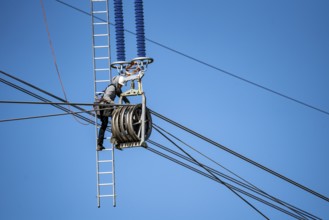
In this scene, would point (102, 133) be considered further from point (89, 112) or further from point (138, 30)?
point (138, 30)

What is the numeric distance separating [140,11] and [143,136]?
384 centimetres

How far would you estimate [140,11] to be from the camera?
90.6ft

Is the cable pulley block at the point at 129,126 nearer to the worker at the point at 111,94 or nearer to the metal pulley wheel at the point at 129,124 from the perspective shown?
the metal pulley wheel at the point at 129,124

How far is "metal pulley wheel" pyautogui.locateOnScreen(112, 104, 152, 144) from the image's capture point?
27.5 metres

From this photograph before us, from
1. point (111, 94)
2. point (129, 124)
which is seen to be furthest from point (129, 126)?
point (111, 94)

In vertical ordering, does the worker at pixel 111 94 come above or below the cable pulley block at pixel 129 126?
above

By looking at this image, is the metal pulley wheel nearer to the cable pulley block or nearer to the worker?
the cable pulley block

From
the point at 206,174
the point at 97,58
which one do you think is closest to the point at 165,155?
the point at 206,174

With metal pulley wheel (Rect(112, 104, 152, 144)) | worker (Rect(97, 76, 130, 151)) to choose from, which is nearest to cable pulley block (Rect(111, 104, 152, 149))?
metal pulley wheel (Rect(112, 104, 152, 144))

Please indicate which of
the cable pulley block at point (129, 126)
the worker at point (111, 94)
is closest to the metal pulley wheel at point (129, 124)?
the cable pulley block at point (129, 126)

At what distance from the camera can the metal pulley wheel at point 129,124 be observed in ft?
90.2

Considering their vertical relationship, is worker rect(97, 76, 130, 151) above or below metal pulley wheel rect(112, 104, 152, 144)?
above

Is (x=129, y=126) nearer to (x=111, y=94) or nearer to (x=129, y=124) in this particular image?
(x=129, y=124)

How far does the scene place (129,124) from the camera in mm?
27438
